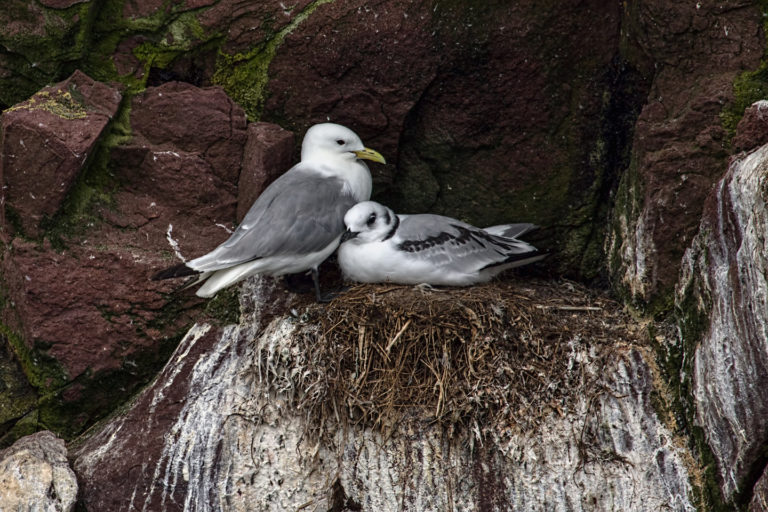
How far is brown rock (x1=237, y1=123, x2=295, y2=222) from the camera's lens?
16.1 ft

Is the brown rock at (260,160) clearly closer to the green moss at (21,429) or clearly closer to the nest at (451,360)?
the nest at (451,360)

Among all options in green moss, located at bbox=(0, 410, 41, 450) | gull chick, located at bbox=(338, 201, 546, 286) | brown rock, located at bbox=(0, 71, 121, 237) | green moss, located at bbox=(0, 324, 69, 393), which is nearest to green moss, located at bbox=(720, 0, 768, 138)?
gull chick, located at bbox=(338, 201, 546, 286)

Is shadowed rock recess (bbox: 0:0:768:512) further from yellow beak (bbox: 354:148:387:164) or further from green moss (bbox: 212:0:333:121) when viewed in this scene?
yellow beak (bbox: 354:148:387:164)

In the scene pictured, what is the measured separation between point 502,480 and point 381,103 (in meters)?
2.14

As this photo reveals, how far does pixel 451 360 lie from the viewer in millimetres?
4320

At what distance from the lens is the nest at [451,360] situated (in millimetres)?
4164

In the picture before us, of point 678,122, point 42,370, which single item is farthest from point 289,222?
point 678,122

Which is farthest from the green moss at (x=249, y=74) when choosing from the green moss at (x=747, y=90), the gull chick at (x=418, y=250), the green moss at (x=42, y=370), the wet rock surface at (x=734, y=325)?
the wet rock surface at (x=734, y=325)

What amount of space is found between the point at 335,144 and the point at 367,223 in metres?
0.48

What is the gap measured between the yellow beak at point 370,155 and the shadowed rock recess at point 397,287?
0.24 m

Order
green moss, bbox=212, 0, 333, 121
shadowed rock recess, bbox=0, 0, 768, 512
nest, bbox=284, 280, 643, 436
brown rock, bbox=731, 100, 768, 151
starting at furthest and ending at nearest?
green moss, bbox=212, 0, 333, 121 < nest, bbox=284, 280, 643, 436 < shadowed rock recess, bbox=0, 0, 768, 512 < brown rock, bbox=731, 100, 768, 151

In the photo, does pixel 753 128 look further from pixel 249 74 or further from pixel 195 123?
pixel 195 123

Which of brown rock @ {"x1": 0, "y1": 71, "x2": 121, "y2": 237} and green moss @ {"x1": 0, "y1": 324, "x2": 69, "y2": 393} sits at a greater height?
brown rock @ {"x1": 0, "y1": 71, "x2": 121, "y2": 237}

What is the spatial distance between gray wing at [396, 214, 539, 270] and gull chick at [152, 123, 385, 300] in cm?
36
